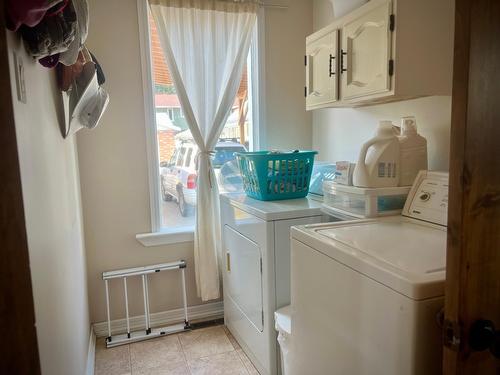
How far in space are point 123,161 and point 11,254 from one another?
1805mm

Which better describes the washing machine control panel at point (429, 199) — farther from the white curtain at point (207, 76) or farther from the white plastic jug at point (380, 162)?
the white curtain at point (207, 76)

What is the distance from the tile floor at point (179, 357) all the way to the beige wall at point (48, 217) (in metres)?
0.57

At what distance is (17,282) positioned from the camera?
0.81 metres

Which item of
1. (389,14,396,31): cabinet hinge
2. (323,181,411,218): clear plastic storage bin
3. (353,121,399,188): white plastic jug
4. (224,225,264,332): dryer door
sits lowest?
(224,225,264,332): dryer door

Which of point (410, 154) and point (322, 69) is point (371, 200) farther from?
point (322, 69)

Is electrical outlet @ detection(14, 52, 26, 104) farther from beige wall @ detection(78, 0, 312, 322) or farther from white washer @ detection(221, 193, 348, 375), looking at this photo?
beige wall @ detection(78, 0, 312, 322)

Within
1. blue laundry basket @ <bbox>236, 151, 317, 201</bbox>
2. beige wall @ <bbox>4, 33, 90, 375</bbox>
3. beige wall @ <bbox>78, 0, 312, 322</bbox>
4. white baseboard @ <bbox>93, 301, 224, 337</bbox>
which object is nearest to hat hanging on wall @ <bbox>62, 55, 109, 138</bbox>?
beige wall @ <bbox>4, 33, 90, 375</bbox>

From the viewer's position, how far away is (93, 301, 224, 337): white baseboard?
2604 millimetres

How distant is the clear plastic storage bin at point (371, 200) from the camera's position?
1.58m

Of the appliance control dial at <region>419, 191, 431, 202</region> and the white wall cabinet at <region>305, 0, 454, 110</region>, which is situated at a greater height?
the white wall cabinet at <region>305, 0, 454, 110</region>

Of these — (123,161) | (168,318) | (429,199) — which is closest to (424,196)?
(429,199)

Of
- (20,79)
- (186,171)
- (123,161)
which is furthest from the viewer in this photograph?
(186,171)

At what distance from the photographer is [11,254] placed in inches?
31.6

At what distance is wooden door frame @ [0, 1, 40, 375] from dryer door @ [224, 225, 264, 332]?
1259mm
